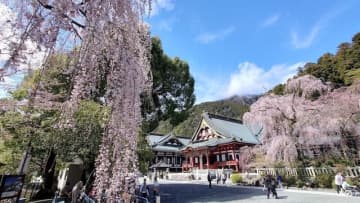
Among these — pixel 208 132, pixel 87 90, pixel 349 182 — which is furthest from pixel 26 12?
pixel 208 132

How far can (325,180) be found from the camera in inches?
534

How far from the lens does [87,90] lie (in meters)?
3.56

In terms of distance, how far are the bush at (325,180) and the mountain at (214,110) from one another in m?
43.8

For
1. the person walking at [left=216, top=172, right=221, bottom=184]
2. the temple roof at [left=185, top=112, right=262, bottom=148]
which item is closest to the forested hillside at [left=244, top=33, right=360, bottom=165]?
the person walking at [left=216, top=172, right=221, bottom=184]

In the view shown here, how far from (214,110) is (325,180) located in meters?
55.6

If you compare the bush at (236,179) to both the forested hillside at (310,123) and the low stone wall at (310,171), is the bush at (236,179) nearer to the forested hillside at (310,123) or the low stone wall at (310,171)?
the low stone wall at (310,171)

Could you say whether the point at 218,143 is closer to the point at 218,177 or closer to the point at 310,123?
the point at 218,177

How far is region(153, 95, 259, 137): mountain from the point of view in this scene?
60034 millimetres

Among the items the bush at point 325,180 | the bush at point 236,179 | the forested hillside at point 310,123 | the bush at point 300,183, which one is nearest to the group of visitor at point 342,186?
the bush at point 325,180

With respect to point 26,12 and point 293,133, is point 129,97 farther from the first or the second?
point 293,133

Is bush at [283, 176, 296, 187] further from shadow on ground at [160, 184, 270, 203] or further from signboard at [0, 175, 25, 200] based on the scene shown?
signboard at [0, 175, 25, 200]

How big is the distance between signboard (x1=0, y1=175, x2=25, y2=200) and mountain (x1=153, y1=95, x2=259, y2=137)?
53386 mm

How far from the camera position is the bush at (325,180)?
44.2 ft

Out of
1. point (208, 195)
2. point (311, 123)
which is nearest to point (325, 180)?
point (311, 123)
